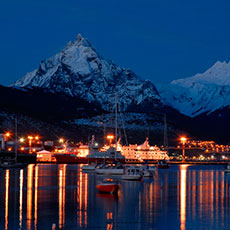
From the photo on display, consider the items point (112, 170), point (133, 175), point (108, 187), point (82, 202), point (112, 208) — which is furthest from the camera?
point (112, 170)

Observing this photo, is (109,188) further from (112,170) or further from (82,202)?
(112,170)

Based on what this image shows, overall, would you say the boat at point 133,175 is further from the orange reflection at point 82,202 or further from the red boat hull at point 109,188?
the red boat hull at point 109,188

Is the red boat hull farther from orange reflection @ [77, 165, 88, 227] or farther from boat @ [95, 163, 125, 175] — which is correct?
boat @ [95, 163, 125, 175]

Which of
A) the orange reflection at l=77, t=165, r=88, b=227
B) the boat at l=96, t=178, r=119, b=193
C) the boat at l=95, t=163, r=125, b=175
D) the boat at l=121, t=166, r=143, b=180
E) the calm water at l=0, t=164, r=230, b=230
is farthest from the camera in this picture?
the boat at l=95, t=163, r=125, b=175

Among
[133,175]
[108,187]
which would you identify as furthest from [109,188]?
[133,175]

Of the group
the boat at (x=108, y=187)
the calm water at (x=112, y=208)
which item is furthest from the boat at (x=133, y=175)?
the boat at (x=108, y=187)

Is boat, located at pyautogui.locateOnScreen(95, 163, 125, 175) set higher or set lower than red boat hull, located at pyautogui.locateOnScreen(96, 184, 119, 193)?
higher

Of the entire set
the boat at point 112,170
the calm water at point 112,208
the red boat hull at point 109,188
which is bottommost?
the calm water at point 112,208

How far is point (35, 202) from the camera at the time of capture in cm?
5866

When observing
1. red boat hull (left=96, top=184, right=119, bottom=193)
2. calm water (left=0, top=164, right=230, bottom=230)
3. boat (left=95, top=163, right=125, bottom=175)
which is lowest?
calm water (left=0, top=164, right=230, bottom=230)

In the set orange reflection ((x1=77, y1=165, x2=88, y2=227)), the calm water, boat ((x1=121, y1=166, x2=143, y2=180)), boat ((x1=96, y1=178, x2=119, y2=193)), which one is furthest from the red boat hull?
boat ((x1=121, y1=166, x2=143, y2=180))

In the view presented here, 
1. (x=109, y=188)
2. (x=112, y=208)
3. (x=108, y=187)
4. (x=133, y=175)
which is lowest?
(x=112, y=208)

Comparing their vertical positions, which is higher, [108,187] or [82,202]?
[108,187]

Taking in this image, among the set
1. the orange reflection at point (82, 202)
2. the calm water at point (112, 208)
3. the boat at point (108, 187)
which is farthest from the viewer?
the boat at point (108, 187)
